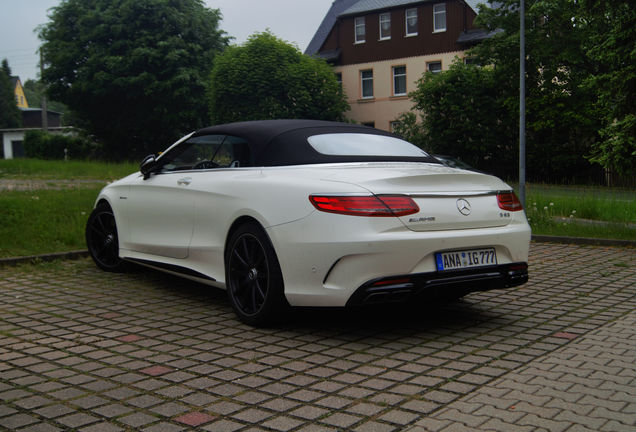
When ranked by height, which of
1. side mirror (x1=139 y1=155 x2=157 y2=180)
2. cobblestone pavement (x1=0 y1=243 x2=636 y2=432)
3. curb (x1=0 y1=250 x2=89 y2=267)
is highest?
side mirror (x1=139 y1=155 x2=157 y2=180)

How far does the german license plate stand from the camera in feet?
16.6

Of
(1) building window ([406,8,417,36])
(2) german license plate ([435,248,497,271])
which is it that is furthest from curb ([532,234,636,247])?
(1) building window ([406,8,417,36])

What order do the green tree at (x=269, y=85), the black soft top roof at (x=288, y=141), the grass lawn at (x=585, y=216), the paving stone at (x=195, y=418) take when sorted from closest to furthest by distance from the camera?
the paving stone at (x=195, y=418) < the black soft top roof at (x=288, y=141) < the grass lawn at (x=585, y=216) < the green tree at (x=269, y=85)

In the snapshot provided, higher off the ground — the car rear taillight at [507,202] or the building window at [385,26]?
the building window at [385,26]

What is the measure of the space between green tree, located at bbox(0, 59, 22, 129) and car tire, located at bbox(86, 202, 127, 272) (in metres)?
92.7

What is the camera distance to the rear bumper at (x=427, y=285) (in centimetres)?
486

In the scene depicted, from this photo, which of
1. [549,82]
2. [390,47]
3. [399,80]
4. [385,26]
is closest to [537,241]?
[549,82]

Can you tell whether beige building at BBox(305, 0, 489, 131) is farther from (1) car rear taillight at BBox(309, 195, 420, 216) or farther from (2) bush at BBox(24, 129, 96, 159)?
(1) car rear taillight at BBox(309, 195, 420, 216)

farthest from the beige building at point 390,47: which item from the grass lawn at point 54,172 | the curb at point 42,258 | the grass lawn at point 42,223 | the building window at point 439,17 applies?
the curb at point 42,258

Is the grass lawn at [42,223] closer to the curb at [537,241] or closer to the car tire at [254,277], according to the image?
the curb at [537,241]

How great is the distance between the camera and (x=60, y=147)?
177 ft

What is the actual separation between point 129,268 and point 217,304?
6.42 ft

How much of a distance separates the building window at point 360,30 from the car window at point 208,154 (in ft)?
145

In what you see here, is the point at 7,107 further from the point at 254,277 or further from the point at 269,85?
the point at 254,277
